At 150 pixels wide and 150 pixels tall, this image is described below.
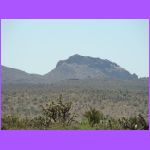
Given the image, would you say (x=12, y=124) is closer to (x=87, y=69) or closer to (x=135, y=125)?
(x=135, y=125)

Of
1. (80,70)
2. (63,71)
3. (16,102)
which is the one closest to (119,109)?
(16,102)

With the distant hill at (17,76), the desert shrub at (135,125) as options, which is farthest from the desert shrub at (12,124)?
the distant hill at (17,76)

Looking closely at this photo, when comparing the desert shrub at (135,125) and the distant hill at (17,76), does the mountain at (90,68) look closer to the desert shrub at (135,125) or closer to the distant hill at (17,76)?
the distant hill at (17,76)

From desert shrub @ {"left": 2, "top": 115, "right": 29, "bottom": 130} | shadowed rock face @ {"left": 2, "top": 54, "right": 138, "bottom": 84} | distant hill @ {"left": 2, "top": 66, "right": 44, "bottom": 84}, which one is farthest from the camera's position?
shadowed rock face @ {"left": 2, "top": 54, "right": 138, "bottom": 84}

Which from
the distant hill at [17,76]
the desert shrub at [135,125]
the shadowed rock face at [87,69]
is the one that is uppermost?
the shadowed rock face at [87,69]

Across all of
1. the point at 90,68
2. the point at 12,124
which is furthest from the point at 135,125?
the point at 90,68

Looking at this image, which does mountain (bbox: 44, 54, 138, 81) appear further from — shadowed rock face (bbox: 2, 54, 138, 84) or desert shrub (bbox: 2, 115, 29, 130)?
desert shrub (bbox: 2, 115, 29, 130)

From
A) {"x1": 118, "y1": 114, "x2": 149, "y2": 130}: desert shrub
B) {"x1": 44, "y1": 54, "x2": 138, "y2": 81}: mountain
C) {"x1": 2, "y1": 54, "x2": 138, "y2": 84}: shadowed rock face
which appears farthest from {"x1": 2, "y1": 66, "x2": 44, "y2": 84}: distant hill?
{"x1": 118, "y1": 114, "x2": 149, "y2": 130}: desert shrub

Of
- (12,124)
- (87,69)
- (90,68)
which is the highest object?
(90,68)

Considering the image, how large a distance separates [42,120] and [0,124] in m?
1.59

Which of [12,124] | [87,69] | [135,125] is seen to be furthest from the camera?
[87,69]

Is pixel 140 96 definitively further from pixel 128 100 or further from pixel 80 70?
pixel 80 70

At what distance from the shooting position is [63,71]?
346ft

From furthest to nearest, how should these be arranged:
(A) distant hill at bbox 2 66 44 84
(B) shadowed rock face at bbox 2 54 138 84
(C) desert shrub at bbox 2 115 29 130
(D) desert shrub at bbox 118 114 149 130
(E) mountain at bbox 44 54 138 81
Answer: (E) mountain at bbox 44 54 138 81
(B) shadowed rock face at bbox 2 54 138 84
(A) distant hill at bbox 2 66 44 84
(D) desert shrub at bbox 118 114 149 130
(C) desert shrub at bbox 2 115 29 130
